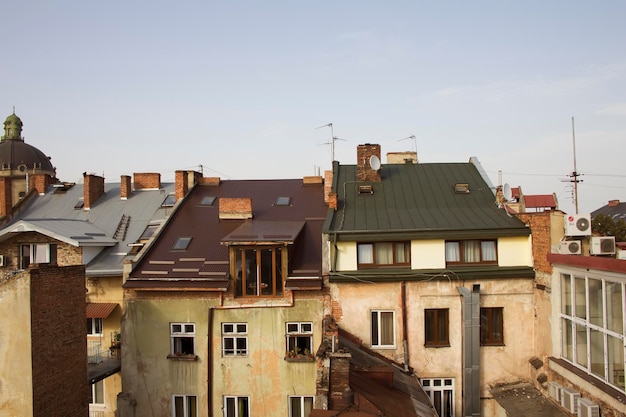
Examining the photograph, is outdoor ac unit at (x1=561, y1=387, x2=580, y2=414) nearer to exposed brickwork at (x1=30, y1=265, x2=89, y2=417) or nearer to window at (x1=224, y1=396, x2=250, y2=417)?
window at (x1=224, y1=396, x2=250, y2=417)

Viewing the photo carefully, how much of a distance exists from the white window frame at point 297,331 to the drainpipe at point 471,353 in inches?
210

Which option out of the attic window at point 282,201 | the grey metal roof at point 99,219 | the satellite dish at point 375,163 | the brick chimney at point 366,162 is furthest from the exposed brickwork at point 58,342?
the satellite dish at point 375,163

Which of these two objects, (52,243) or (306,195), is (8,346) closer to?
(52,243)

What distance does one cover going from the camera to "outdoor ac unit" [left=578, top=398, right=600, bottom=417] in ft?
45.5

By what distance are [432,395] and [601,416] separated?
5971mm

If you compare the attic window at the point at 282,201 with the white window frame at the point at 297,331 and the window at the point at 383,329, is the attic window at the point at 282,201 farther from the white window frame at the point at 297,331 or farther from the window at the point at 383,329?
the window at the point at 383,329

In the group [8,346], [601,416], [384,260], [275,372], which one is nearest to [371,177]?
[384,260]

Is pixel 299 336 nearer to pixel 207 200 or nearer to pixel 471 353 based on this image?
pixel 471 353

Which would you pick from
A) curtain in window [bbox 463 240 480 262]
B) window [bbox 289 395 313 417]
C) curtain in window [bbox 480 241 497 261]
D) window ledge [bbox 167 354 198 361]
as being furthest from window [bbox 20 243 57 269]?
curtain in window [bbox 480 241 497 261]

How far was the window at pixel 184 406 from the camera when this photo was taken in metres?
18.8

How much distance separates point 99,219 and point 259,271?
12191 millimetres

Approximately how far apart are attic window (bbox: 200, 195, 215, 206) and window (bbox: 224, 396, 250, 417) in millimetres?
8871

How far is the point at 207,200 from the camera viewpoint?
80.2 feet

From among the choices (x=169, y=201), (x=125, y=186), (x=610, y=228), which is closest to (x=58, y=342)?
(x=169, y=201)
